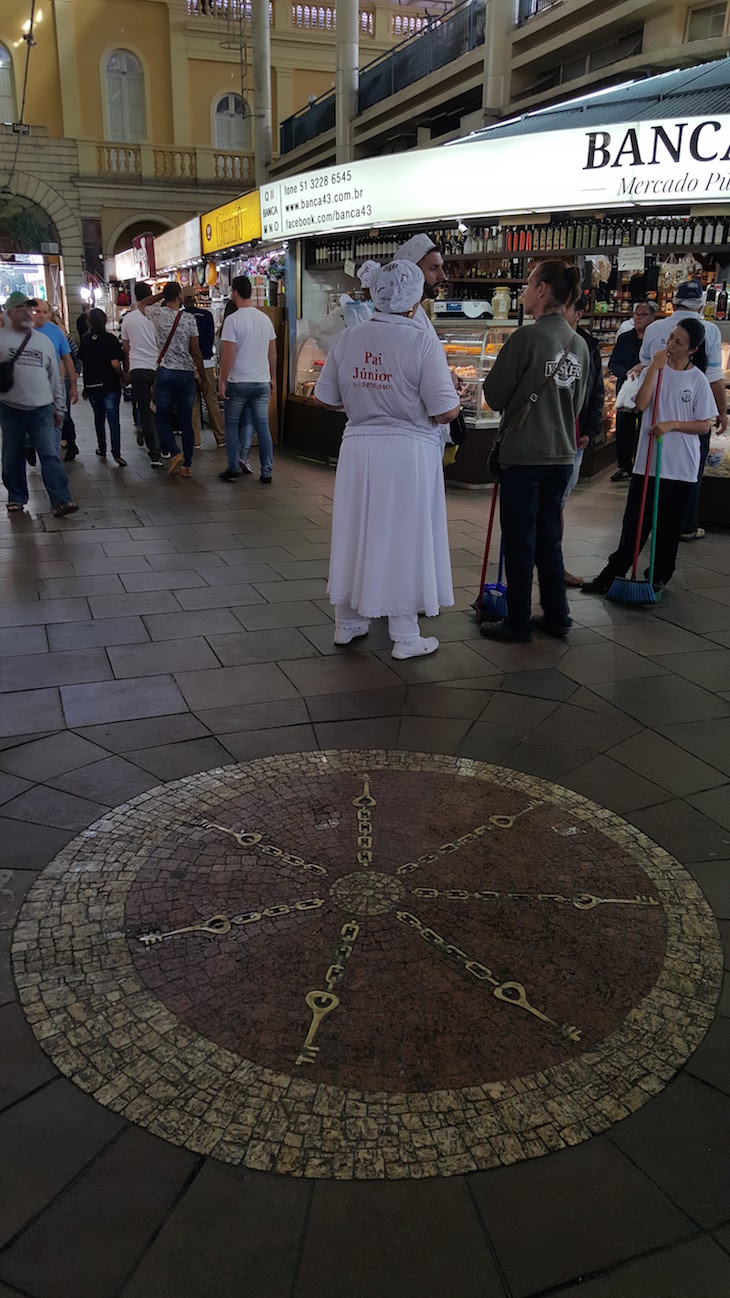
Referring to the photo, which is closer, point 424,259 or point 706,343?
point 424,259

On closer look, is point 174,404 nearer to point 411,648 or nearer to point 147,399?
point 147,399

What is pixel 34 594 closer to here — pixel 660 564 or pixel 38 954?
pixel 38 954

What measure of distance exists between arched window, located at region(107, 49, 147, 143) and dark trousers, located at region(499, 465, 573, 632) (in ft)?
91.1

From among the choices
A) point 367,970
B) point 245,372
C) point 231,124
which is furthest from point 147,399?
point 231,124

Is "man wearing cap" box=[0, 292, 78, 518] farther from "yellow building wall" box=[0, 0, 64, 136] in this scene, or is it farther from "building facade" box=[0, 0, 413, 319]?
"yellow building wall" box=[0, 0, 64, 136]

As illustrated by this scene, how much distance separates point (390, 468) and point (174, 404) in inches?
234

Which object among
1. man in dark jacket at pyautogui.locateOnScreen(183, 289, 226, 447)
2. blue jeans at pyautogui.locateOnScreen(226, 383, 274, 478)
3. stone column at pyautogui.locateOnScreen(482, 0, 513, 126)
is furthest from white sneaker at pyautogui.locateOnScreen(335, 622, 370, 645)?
stone column at pyautogui.locateOnScreen(482, 0, 513, 126)

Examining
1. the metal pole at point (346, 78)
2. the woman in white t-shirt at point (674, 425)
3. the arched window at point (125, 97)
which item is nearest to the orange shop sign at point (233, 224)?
the metal pole at point (346, 78)

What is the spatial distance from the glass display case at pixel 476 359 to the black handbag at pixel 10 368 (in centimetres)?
392

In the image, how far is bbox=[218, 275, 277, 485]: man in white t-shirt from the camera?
894cm

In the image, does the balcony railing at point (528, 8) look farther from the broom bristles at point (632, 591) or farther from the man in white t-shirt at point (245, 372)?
the broom bristles at point (632, 591)

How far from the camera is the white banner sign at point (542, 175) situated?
6.25m

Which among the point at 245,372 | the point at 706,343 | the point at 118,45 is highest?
the point at 118,45

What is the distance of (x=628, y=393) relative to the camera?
816 cm
